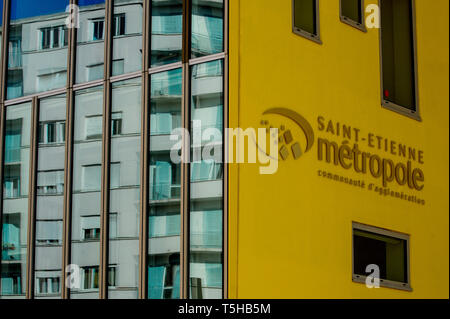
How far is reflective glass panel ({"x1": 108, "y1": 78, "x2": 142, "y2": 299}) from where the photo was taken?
67.8ft

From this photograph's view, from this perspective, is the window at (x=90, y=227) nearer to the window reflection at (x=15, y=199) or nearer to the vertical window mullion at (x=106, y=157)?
the vertical window mullion at (x=106, y=157)

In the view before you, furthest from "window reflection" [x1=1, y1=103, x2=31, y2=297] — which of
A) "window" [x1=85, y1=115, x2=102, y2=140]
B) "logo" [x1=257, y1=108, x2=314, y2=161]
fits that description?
"logo" [x1=257, y1=108, x2=314, y2=161]

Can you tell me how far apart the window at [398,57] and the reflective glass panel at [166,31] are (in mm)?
4914

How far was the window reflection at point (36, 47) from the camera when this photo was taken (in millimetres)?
22609

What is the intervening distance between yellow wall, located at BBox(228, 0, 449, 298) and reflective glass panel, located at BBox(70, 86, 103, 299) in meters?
3.06

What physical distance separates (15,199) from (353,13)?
784 centimetres

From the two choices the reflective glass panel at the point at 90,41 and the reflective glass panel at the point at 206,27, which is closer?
the reflective glass panel at the point at 206,27

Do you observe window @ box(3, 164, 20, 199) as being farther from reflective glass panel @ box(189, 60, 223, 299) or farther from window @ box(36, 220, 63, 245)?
reflective glass panel @ box(189, 60, 223, 299)

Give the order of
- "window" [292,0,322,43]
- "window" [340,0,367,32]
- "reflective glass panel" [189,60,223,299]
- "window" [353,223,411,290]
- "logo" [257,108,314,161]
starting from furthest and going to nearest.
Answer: "window" [340,0,367,32] < "window" [353,223,411,290] < "window" [292,0,322,43] < "logo" [257,108,314,161] < "reflective glass panel" [189,60,223,299]


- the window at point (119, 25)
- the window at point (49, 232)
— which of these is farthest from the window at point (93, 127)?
the window at point (49, 232)

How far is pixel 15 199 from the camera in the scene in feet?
73.6

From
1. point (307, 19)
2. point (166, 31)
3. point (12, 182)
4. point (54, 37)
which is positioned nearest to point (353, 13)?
point (307, 19)

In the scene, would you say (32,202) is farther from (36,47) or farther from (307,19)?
(307,19)
